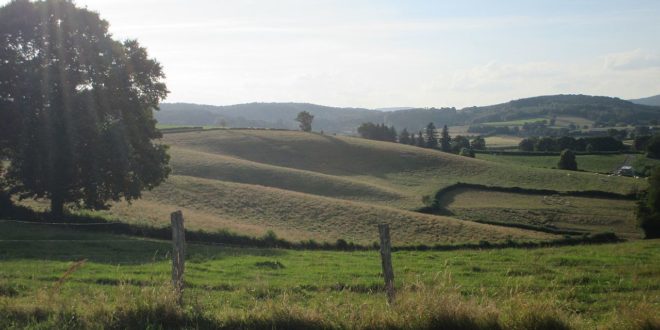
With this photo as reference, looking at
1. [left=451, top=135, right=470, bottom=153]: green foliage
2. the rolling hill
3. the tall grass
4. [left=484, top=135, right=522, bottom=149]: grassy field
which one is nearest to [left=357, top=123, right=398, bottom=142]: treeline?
[left=451, top=135, right=470, bottom=153]: green foliage

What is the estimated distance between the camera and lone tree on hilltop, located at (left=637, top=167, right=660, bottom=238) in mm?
40375

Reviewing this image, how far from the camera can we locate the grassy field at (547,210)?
4579 cm

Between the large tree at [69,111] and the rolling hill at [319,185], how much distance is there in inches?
118

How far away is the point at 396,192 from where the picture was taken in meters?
56.5

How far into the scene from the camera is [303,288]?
41.2ft

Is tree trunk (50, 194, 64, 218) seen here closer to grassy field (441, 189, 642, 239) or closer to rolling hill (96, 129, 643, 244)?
rolling hill (96, 129, 643, 244)

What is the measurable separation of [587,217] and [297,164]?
3777 centimetres

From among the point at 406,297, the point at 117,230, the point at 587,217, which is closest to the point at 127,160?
the point at 117,230

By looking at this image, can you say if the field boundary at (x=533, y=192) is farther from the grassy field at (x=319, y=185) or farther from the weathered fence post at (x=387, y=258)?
the weathered fence post at (x=387, y=258)

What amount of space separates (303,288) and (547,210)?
142 ft

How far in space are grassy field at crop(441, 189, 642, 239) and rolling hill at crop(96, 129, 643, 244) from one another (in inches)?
168

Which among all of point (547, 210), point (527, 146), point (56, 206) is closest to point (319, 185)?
point (547, 210)

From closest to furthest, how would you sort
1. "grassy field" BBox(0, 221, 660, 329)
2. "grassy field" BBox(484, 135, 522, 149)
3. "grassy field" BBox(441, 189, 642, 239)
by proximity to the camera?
"grassy field" BBox(0, 221, 660, 329)
"grassy field" BBox(441, 189, 642, 239)
"grassy field" BBox(484, 135, 522, 149)

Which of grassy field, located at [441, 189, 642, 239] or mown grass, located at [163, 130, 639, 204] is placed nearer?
grassy field, located at [441, 189, 642, 239]
